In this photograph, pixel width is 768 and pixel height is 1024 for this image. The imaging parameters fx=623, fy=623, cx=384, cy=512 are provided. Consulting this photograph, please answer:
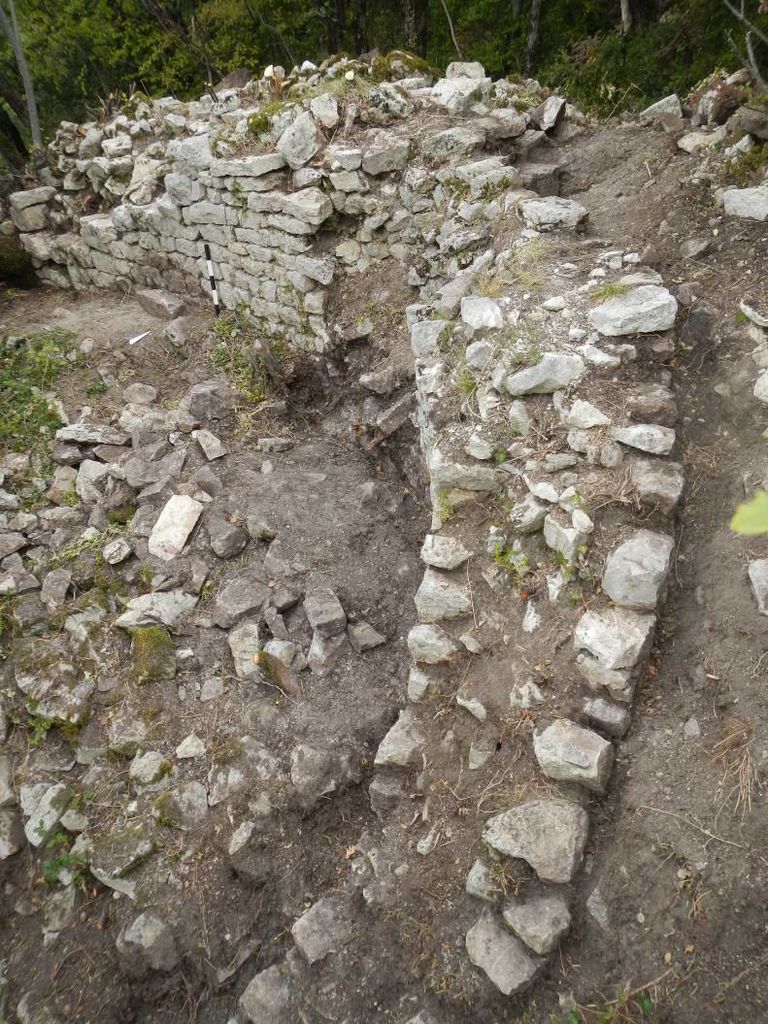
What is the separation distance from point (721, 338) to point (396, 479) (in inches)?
99.0

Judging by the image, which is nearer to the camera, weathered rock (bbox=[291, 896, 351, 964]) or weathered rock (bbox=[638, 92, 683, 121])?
weathered rock (bbox=[291, 896, 351, 964])

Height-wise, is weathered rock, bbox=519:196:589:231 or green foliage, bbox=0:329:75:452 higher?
weathered rock, bbox=519:196:589:231

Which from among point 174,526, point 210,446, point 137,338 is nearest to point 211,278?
point 137,338

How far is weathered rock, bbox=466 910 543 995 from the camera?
240 cm

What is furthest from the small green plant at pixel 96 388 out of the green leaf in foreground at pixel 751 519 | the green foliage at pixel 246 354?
the green leaf in foreground at pixel 751 519

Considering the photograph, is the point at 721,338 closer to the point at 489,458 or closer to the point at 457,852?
the point at 489,458

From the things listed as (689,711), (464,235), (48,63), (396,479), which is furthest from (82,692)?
(48,63)

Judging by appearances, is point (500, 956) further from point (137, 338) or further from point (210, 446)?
point (137, 338)

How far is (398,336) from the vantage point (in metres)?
5.68

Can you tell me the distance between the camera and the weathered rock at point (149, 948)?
3.10m

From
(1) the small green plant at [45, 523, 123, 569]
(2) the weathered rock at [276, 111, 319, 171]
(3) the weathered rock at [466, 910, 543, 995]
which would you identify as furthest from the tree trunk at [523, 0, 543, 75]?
(3) the weathered rock at [466, 910, 543, 995]

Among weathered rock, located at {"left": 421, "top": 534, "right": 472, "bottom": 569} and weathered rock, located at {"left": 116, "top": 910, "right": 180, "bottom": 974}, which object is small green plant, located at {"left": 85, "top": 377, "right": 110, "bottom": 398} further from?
weathered rock, located at {"left": 116, "top": 910, "right": 180, "bottom": 974}

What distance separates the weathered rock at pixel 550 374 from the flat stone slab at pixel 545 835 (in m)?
2.17

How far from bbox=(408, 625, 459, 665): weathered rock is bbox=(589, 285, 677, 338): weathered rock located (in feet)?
6.68
